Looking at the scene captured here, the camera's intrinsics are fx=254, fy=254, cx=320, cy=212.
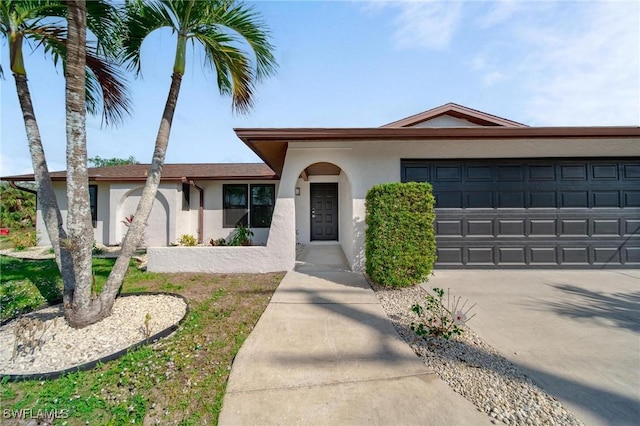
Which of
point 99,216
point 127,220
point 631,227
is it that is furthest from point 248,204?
point 631,227

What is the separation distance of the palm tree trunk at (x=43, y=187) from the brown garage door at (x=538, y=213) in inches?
244

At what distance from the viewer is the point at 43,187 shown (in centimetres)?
335

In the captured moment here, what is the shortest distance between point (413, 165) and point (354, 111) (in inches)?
209

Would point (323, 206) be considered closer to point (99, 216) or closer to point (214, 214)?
point (214, 214)

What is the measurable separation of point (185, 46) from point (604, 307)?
7.63 meters

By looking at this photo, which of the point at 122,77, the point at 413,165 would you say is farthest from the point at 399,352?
the point at 122,77

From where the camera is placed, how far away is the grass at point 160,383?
6.24ft

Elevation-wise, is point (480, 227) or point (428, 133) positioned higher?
point (428, 133)

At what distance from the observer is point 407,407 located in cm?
192

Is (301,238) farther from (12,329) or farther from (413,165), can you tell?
(12,329)

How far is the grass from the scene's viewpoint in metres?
1.90

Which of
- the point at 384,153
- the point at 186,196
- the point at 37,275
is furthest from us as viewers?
A: the point at 186,196

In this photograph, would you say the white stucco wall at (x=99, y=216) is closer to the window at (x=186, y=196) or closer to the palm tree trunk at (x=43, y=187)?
the window at (x=186, y=196)

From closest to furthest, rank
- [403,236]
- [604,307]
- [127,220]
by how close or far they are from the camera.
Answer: [604,307] < [403,236] < [127,220]
